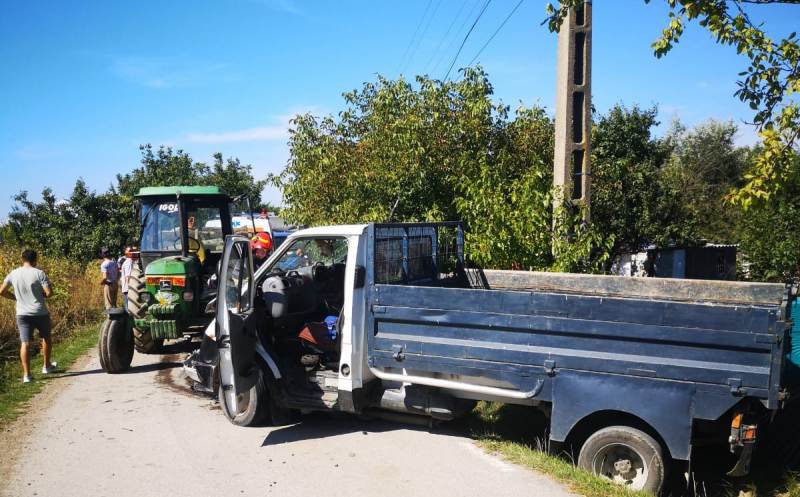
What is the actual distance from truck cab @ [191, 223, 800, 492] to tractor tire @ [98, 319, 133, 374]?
2.26 meters

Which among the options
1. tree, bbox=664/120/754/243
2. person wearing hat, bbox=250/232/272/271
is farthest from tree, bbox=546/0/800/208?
tree, bbox=664/120/754/243

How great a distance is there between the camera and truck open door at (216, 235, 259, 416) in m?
5.72

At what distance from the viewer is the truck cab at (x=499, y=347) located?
14.1 feet

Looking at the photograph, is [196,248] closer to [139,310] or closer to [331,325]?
[139,310]

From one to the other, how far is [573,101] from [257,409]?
18.1 ft

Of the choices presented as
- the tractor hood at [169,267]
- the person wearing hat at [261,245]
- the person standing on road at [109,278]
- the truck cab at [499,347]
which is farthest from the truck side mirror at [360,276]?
the person standing on road at [109,278]

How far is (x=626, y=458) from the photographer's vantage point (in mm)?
4695

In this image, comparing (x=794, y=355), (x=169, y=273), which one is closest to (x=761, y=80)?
(x=794, y=355)

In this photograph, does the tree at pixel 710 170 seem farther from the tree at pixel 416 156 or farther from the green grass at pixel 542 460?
the green grass at pixel 542 460

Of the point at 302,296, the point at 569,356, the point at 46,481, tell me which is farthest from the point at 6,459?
the point at 569,356

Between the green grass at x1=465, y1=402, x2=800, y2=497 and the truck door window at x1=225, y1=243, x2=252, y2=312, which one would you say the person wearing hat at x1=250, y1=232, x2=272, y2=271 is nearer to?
the truck door window at x1=225, y1=243, x2=252, y2=312

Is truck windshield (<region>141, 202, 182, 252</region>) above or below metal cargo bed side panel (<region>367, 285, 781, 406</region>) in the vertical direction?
above

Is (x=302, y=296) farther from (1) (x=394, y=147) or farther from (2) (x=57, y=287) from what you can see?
(2) (x=57, y=287)

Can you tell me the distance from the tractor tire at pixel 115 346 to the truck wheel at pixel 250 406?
3061 millimetres
